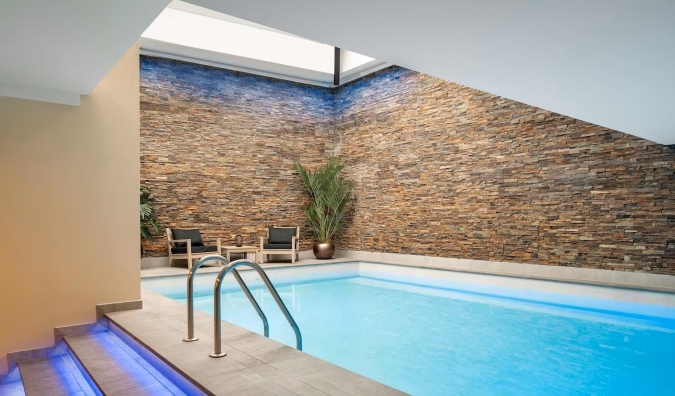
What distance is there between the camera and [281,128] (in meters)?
11.8

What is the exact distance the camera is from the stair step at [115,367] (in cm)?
291

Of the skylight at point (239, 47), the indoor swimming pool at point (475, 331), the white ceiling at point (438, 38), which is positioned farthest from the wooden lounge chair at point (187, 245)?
the white ceiling at point (438, 38)

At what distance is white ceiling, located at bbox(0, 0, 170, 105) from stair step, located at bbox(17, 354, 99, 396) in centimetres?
238

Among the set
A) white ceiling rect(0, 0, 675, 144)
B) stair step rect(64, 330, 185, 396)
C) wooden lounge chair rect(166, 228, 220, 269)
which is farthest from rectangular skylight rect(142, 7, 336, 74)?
stair step rect(64, 330, 185, 396)

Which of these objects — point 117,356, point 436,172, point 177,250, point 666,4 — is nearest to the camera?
point 666,4

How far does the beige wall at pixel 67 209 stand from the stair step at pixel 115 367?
454 millimetres

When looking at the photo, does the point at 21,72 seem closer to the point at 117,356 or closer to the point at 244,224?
the point at 117,356

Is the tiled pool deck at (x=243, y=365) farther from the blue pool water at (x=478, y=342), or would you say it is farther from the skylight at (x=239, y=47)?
the skylight at (x=239, y=47)

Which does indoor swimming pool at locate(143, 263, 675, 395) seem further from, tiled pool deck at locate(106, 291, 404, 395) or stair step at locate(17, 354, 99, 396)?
stair step at locate(17, 354, 99, 396)

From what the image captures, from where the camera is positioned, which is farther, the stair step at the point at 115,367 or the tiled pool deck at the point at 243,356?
the stair step at the point at 115,367

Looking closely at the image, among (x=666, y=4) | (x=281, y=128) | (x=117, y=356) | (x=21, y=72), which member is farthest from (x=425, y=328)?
(x=281, y=128)

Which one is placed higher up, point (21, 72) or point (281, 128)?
point (281, 128)

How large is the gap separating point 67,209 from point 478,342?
4420 mm

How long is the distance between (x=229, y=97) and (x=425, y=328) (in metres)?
7.81
